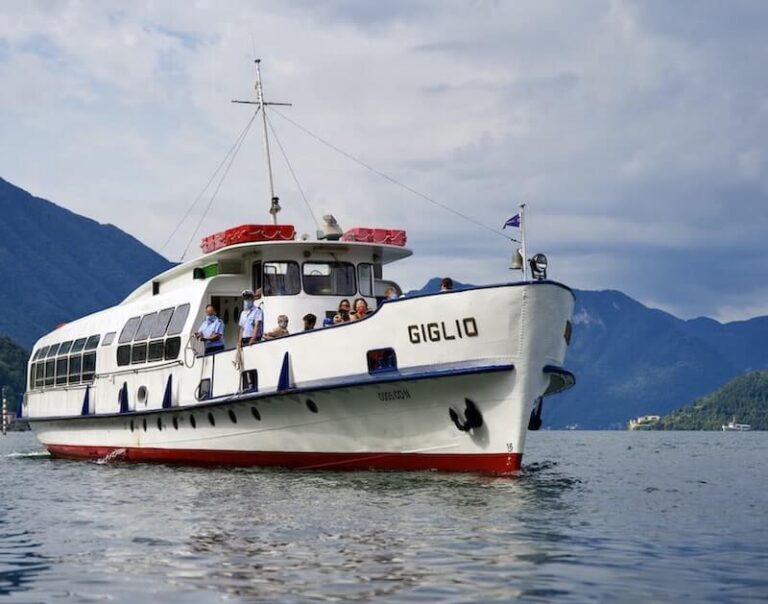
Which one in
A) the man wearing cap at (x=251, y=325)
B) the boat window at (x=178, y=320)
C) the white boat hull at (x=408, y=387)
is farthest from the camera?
the boat window at (x=178, y=320)

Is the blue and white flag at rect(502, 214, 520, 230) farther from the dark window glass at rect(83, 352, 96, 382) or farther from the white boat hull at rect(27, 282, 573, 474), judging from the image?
the dark window glass at rect(83, 352, 96, 382)

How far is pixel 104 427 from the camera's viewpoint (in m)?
29.0

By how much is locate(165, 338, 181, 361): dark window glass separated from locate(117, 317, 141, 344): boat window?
2.33m

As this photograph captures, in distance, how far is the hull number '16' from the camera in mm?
18891

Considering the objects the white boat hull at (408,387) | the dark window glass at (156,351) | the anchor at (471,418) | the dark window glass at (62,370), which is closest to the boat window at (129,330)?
the dark window glass at (156,351)

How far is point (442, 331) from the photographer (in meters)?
19.1

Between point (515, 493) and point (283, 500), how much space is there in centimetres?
349

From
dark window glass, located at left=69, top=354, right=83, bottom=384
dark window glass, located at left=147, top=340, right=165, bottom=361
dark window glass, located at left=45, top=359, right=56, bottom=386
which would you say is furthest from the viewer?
dark window glass, located at left=45, top=359, right=56, bottom=386

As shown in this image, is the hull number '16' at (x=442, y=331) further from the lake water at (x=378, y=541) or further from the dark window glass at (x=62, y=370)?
the dark window glass at (x=62, y=370)

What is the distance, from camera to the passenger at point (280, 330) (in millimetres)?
22016

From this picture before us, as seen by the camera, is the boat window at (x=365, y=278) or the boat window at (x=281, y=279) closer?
the boat window at (x=281, y=279)

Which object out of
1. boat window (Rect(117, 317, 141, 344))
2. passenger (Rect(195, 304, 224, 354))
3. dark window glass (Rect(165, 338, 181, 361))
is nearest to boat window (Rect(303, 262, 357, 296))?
passenger (Rect(195, 304, 224, 354))

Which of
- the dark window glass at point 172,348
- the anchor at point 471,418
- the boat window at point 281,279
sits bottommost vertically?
the anchor at point 471,418

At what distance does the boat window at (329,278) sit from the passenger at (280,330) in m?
1.86
